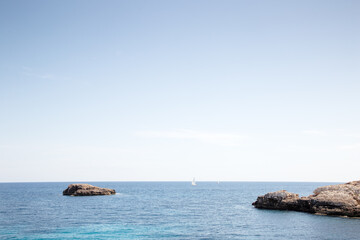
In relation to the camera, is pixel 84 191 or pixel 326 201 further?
pixel 84 191

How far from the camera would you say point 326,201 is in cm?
6153

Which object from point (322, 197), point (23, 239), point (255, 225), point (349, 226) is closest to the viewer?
point (23, 239)

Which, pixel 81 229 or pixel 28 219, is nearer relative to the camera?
pixel 81 229

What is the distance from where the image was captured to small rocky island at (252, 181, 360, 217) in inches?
2283

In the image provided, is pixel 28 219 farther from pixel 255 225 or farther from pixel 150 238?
pixel 255 225

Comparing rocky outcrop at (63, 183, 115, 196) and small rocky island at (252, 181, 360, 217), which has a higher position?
small rocky island at (252, 181, 360, 217)

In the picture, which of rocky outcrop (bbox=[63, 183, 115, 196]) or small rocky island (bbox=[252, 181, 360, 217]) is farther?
rocky outcrop (bbox=[63, 183, 115, 196])

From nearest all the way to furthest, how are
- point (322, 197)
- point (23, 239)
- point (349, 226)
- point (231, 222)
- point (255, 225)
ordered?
1. point (23, 239)
2. point (349, 226)
3. point (255, 225)
4. point (231, 222)
5. point (322, 197)

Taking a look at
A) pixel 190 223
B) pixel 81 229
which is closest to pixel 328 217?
pixel 190 223

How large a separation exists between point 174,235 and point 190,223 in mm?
11049

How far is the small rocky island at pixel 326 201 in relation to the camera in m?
58.0

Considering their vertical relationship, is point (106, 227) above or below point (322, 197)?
below

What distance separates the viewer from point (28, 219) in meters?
57.7

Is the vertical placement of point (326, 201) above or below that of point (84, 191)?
above
